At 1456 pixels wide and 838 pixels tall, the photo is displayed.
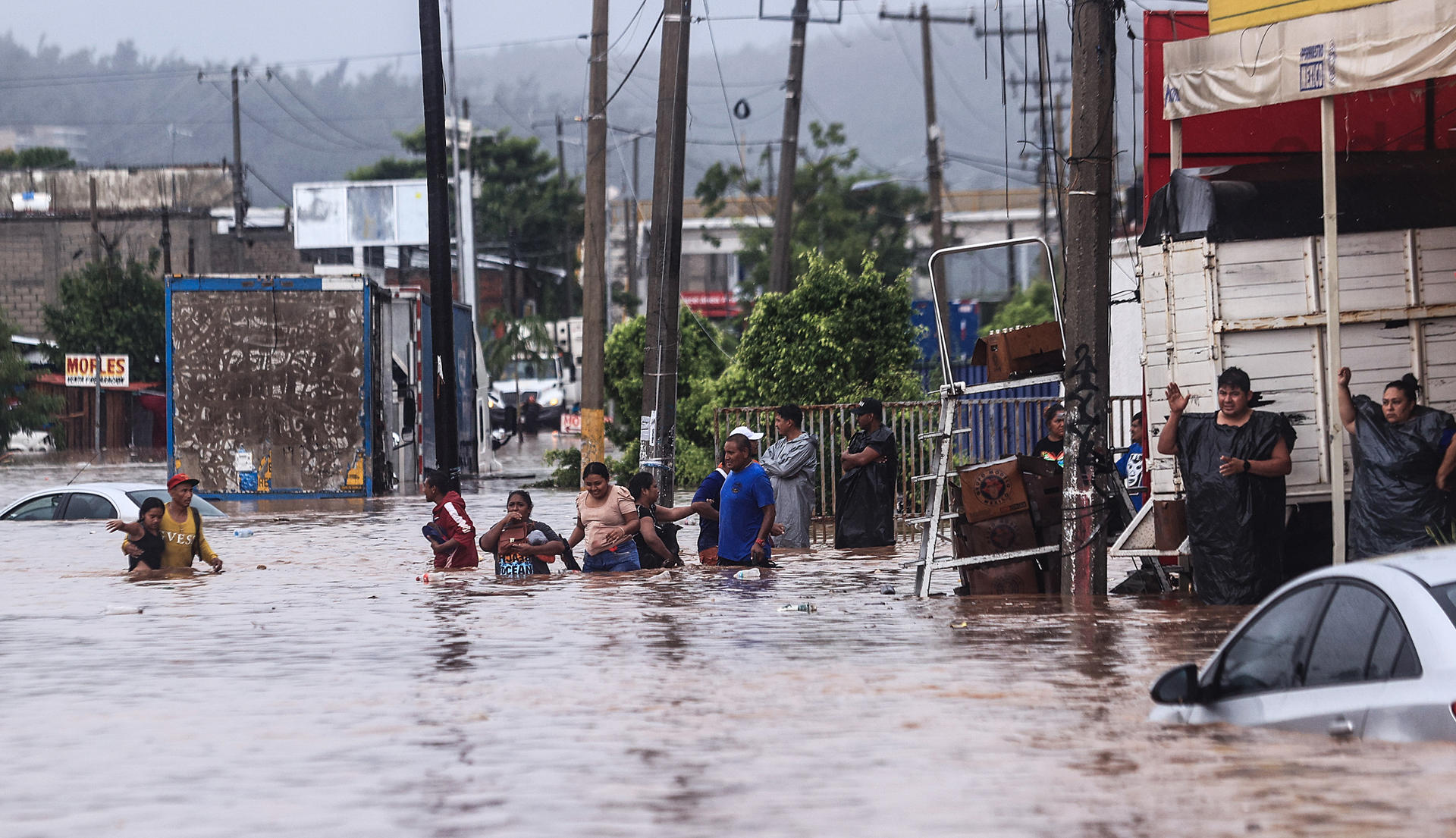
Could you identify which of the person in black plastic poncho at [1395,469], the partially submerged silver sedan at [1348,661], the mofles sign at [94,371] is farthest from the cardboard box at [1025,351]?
the mofles sign at [94,371]

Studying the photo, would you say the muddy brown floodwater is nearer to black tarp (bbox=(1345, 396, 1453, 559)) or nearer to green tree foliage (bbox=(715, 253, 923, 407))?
black tarp (bbox=(1345, 396, 1453, 559))

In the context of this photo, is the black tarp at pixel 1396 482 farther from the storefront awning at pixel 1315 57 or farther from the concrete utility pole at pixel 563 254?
the concrete utility pole at pixel 563 254

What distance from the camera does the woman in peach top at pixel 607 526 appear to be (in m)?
14.0

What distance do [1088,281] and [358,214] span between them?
2498 inches

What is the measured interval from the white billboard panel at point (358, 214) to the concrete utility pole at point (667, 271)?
53.6m

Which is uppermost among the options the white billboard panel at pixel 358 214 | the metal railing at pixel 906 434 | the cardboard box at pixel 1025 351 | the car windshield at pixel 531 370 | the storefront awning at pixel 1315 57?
the white billboard panel at pixel 358 214

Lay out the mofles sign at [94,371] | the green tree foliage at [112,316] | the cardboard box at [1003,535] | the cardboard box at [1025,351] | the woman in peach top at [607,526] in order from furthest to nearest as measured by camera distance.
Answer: the green tree foliage at [112,316] < the mofles sign at [94,371] < the woman in peach top at [607,526] < the cardboard box at [1025,351] < the cardboard box at [1003,535]

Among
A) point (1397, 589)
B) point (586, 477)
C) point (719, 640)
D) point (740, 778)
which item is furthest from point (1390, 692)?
point (586, 477)

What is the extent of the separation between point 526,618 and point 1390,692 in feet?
24.6

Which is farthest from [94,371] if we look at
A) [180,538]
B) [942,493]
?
[942,493]

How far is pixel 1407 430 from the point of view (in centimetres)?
1051

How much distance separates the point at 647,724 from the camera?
7559 millimetres

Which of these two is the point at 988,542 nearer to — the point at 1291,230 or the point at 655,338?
the point at 1291,230

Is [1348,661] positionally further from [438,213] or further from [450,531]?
[438,213]
